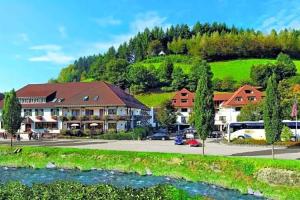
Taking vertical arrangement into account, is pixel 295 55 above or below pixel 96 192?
above

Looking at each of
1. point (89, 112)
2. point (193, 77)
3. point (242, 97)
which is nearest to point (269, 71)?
point (193, 77)

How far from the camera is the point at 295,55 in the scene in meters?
181

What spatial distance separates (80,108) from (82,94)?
14.7 feet

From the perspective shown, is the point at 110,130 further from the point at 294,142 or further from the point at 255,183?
the point at 255,183

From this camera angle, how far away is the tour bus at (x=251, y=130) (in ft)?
238

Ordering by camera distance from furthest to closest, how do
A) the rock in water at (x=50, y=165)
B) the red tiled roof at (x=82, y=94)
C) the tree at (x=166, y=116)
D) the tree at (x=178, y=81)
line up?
1. the tree at (x=178, y=81)
2. the tree at (x=166, y=116)
3. the red tiled roof at (x=82, y=94)
4. the rock in water at (x=50, y=165)

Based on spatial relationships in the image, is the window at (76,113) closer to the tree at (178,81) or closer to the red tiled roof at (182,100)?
the red tiled roof at (182,100)

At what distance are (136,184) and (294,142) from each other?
36081 mm

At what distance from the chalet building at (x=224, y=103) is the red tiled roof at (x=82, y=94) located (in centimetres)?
2586

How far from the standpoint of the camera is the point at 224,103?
11650 centimetres

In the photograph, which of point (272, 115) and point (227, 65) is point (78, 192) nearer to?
point (272, 115)

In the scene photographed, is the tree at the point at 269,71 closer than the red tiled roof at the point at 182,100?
No

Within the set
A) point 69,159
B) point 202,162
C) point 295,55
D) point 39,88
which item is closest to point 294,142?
point 202,162

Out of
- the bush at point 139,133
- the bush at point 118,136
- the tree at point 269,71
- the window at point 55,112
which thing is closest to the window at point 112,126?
the bush at point 118,136
